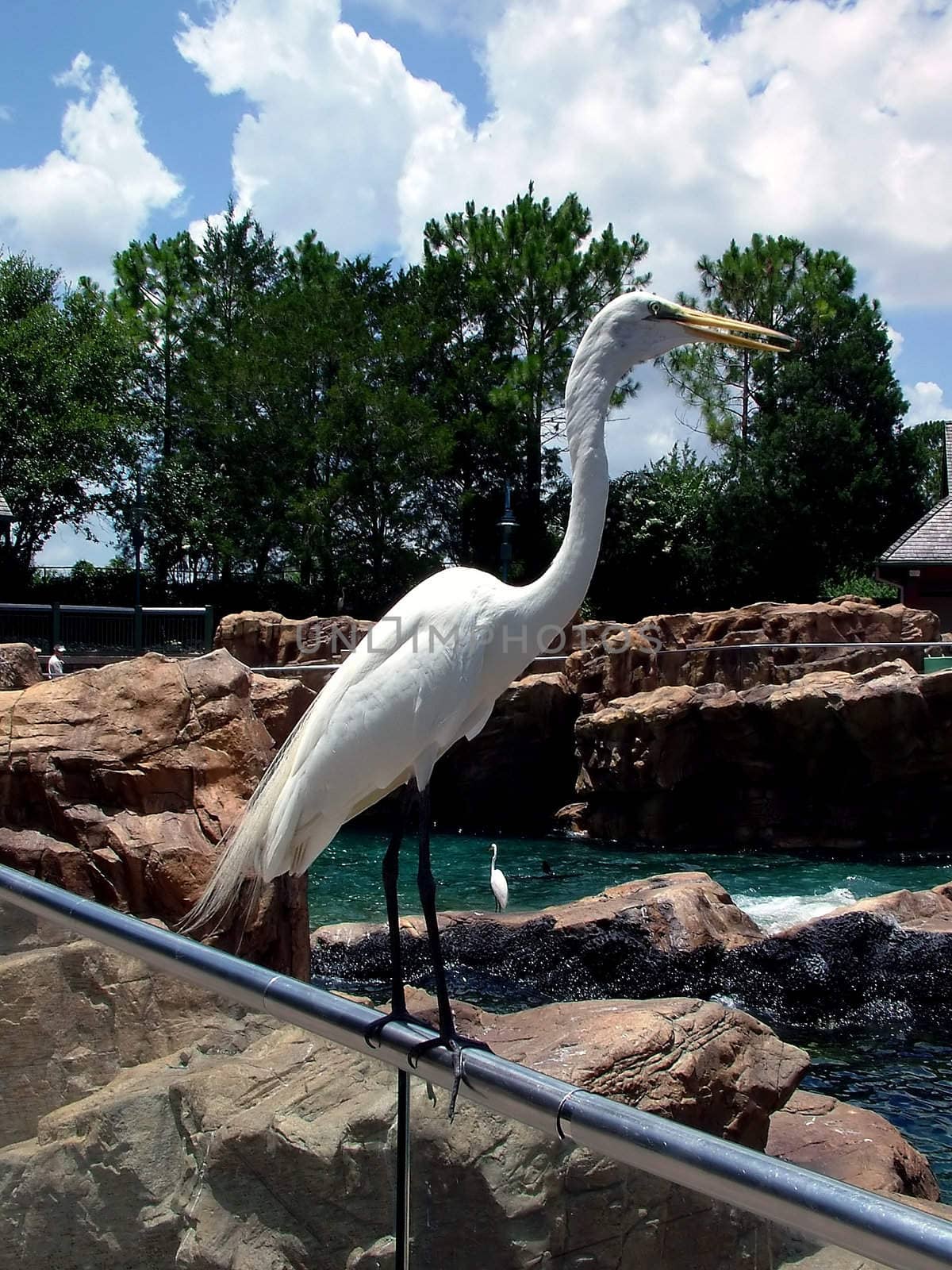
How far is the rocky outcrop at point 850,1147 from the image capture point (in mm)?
5352

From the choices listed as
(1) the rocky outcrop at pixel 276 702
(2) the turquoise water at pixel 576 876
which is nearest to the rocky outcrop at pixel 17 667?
(1) the rocky outcrop at pixel 276 702

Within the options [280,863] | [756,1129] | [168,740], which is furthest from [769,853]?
[280,863]

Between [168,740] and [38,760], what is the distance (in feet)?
3.03

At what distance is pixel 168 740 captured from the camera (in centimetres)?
Result: 793

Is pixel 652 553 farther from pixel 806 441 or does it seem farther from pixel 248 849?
pixel 248 849

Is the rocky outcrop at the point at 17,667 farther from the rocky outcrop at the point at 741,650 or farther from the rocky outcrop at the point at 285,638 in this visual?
the rocky outcrop at the point at 741,650

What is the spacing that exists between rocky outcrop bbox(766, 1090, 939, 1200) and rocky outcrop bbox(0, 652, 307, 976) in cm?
330

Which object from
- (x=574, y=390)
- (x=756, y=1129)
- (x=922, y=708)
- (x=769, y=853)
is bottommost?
(x=769, y=853)

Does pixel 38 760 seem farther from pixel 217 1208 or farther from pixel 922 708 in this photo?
pixel 922 708

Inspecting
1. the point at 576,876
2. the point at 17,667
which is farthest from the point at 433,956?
the point at 576,876

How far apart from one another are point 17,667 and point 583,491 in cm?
872

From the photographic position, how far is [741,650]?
18.9 m

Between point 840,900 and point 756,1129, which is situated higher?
point 756,1129

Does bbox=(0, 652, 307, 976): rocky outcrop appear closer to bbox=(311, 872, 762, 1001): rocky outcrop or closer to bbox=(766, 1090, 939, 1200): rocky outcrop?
bbox=(311, 872, 762, 1001): rocky outcrop
